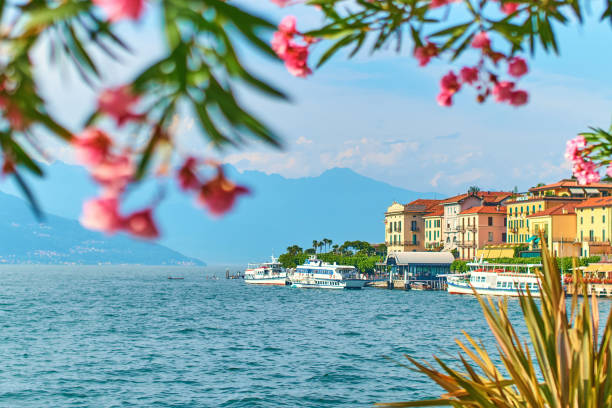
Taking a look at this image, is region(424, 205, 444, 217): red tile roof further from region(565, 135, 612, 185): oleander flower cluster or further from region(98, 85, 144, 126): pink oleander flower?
region(98, 85, 144, 126): pink oleander flower

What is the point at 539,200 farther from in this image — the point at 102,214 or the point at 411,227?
the point at 102,214

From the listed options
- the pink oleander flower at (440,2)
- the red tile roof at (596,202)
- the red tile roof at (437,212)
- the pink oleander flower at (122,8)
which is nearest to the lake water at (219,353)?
the pink oleander flower at (440,2)

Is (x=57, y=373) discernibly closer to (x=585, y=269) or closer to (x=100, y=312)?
(x=100, y=312)

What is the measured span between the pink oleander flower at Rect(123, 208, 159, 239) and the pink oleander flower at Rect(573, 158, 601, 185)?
5050mm

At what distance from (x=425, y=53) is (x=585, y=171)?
115 inches

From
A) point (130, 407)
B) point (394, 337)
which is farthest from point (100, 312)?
point (130, 407)

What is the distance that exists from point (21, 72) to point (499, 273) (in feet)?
278

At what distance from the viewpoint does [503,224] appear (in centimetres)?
11144

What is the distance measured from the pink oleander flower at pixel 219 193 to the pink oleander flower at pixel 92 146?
24 centimetres

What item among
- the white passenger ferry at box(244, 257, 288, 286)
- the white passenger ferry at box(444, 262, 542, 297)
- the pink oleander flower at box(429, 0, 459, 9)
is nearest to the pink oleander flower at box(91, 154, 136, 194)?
the pink oleander flower at box(429, 0, 459, 9)

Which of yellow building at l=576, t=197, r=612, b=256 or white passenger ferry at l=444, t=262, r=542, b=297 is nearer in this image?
white passenger ferry at l=444, t=262, r=542, b=297

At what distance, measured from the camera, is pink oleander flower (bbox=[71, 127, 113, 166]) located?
150 cm

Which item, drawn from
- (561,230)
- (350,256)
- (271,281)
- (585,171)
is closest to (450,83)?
(585,171)

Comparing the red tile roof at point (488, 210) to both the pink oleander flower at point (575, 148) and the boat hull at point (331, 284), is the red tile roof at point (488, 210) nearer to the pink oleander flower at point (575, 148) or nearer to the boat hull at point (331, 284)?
the boat hull at point (331, 284)
